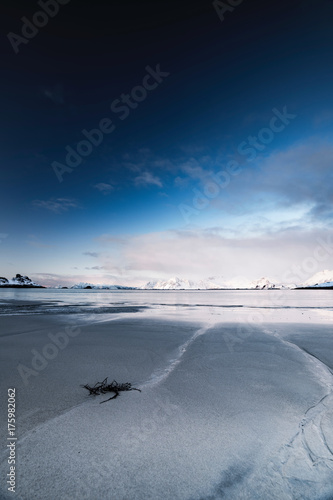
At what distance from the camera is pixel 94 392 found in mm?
3762

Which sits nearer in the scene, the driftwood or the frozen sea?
the frozen sea

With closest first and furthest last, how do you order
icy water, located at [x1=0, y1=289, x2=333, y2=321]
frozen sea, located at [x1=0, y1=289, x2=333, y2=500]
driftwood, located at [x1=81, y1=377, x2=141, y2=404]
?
frozen sea, located at [x1=0, y1=289, x2=333, y2=500] → driftwood, located at [x1=81, y1=377, x2=141, y2=404] → icy water, located at [x1=0, y1=289, x2=333, y2=321]

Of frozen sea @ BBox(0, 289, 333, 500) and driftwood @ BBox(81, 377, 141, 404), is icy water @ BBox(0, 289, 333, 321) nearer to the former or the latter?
frozen sea @ BBox(0, 289, 333, 500)

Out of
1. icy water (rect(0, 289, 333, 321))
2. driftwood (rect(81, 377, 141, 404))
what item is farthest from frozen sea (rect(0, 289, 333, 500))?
icy water (rect(0, 289, 333, 321))

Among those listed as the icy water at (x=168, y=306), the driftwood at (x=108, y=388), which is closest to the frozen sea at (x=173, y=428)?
the driftwood at (x=108, y=388)

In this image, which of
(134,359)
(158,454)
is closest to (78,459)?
(158,454)

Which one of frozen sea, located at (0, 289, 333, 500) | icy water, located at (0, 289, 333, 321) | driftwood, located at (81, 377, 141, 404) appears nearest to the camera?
frozen sea, located at (0, 289, 333, 500)

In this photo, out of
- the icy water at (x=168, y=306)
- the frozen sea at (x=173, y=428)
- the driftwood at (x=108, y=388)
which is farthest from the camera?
the icy water at (x=168, y=306)

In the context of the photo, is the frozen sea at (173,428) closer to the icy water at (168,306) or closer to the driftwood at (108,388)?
the driftwood at (108,388)

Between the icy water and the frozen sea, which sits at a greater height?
the frozen sea

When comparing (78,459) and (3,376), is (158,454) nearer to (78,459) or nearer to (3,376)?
(78,459)

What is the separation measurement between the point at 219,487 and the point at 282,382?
9.07 feet

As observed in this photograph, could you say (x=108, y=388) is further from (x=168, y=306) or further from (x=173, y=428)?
(x=168, y=306)

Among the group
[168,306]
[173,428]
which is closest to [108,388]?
[173,428]
